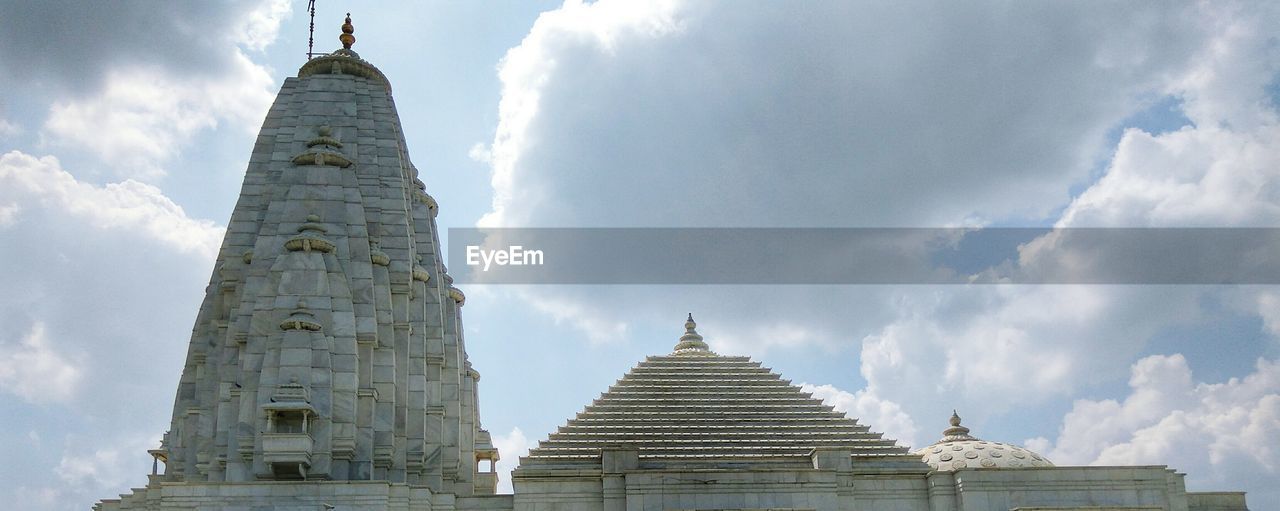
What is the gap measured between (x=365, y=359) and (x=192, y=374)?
861cm

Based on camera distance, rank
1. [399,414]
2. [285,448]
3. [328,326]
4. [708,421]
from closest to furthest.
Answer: [285,448]
[328,326]
[399,414]
[708,421]

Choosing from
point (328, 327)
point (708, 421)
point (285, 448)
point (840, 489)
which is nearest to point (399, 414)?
point (328, 327)

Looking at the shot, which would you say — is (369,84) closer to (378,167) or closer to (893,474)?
(378,167)

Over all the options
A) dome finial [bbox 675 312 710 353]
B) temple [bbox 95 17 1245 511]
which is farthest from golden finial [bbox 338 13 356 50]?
dome finial [bbox 675 312 710 353]

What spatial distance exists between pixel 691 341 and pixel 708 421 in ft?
24.8

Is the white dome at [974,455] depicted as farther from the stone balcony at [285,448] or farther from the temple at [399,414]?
the stone balcony at [285,448]

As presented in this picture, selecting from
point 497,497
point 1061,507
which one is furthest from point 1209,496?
point 497,497

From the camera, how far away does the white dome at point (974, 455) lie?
43.9 meters

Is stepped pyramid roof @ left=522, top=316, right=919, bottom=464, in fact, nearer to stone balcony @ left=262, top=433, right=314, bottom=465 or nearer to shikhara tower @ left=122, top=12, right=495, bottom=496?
shikhara tower @ left=122, top=12, right=495, bottom=496

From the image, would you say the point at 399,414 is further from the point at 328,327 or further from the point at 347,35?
the point at 347,35

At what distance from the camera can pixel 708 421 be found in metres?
43.5

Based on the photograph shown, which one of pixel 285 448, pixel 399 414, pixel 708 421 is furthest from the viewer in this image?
pixel 708 421

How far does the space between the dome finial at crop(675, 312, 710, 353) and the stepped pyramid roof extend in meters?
3.19

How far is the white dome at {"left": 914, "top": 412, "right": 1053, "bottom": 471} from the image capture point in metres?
43.9
